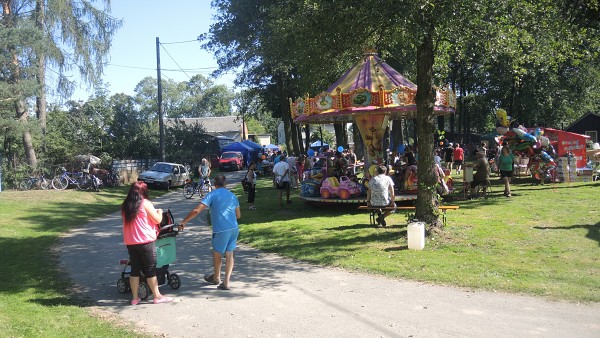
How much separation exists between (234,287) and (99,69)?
24128 mm

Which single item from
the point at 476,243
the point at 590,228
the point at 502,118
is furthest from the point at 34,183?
the point at 590,228

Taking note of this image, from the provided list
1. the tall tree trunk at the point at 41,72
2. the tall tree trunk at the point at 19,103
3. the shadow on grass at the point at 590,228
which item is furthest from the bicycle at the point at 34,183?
the shadow on grass at the point at 590,228

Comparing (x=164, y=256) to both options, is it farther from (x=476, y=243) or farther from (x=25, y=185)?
(x=25, y=185)

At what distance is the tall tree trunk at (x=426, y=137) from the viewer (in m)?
10.7

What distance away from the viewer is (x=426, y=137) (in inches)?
423

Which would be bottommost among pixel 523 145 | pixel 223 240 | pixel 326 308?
pixel 326 308

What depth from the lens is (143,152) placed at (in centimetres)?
3441

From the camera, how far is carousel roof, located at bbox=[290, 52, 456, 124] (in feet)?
51.5

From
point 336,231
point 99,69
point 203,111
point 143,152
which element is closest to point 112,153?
point 143,152

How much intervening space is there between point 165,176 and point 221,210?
70.4 feet

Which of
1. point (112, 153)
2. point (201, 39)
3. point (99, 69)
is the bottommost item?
point (112, 153)

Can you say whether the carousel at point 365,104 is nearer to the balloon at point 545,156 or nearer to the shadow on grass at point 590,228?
the shadow on grass at point 590,228

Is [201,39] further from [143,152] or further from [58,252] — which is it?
[58,252]

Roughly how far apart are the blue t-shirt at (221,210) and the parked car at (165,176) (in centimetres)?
2080
